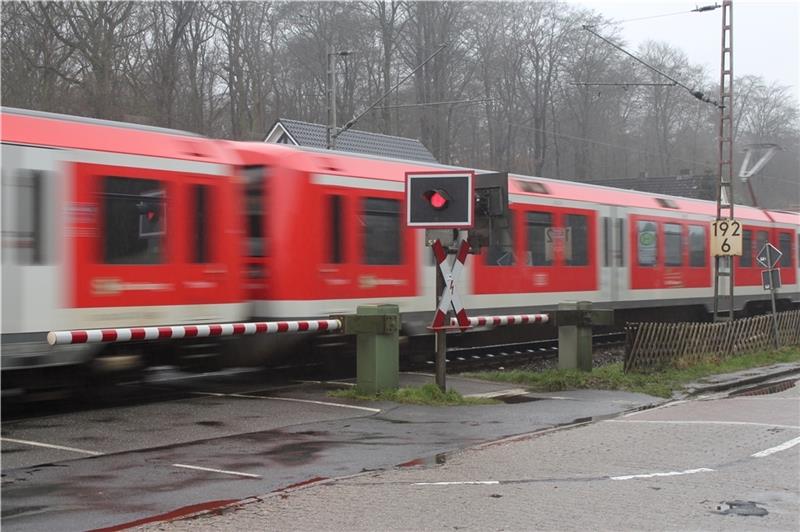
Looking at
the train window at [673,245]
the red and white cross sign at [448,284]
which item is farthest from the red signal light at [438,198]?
the train window at [673,245]

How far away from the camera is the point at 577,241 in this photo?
19.5 meters

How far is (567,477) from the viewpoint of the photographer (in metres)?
7.57

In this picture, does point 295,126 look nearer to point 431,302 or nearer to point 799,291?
point 799,291

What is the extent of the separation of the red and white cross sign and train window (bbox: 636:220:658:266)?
1043 centimetres

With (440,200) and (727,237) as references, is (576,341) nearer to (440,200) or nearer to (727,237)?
(440,200)

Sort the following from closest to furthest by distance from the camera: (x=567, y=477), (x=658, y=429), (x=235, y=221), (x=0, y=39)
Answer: (x=567, y=477) < (x=658, y=429) < (x=235, y=221) < (x=0, y=39)

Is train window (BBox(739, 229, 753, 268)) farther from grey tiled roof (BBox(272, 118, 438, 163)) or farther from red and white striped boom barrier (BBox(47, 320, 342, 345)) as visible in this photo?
red and white striped boom barrier (BBox(47, 320, 342, 345))

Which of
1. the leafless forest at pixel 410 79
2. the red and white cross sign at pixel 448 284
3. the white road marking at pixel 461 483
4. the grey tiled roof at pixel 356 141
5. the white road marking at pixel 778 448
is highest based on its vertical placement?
the leafless forest at pixel 410 79

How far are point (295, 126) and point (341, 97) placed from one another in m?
9.42

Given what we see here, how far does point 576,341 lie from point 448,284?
11.7 ft

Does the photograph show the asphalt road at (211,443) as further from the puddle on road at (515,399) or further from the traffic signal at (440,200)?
the traffic signal at (440,200)

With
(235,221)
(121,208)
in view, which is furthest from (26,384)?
(235,221)

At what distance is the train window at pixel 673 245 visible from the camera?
22.6 meters

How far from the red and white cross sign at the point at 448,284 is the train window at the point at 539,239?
6193 mm
